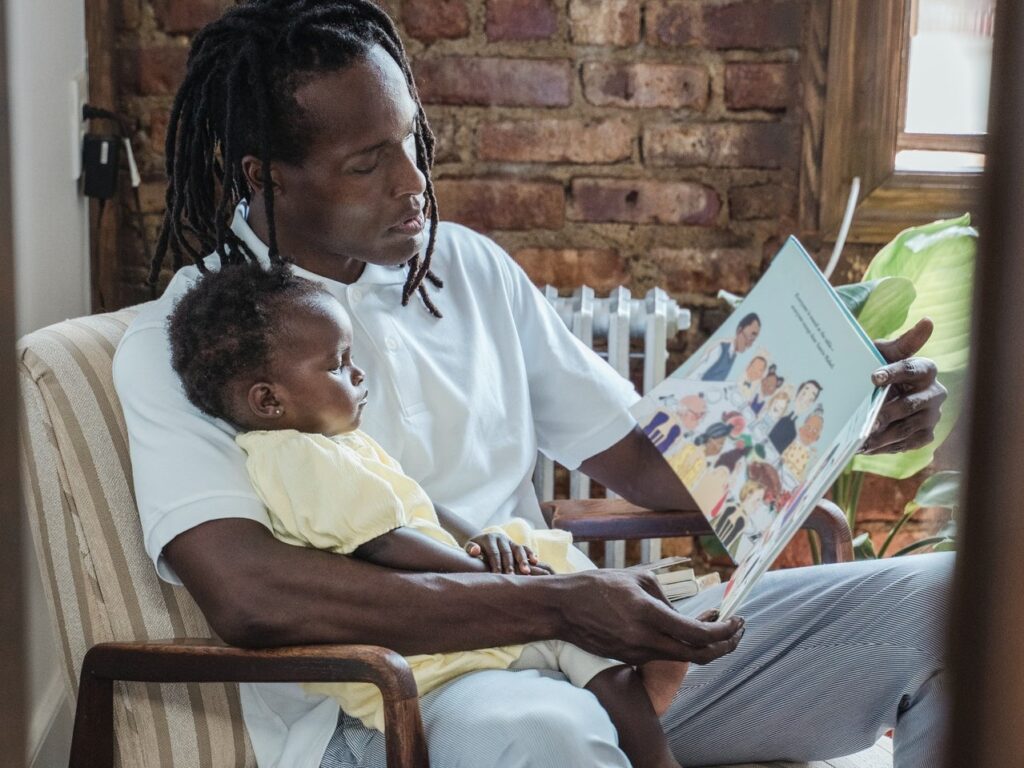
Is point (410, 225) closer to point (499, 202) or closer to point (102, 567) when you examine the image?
point (102, 567)

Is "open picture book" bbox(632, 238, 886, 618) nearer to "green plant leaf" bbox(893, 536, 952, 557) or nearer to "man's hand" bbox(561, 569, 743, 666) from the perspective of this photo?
"man's hand" bbox(561, 569, 743, 666)

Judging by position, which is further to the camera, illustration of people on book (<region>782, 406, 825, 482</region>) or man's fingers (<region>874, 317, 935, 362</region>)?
man's fingers (<region>874, 317, 935, 362</region>)

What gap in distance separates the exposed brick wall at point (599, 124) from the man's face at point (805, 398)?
0.95 m

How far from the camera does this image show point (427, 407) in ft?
4.27

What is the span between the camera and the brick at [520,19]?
1987 mm

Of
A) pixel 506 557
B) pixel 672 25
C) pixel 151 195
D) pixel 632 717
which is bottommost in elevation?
pixel 632 717

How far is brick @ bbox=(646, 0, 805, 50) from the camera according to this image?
2006 mm

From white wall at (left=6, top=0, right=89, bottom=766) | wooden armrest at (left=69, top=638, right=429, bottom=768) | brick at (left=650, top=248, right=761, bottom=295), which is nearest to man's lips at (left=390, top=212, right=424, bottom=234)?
wooden armrest at (left=69, top=638, right=429, bottom=768)

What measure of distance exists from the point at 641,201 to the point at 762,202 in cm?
21

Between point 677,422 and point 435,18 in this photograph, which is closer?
point 677,422

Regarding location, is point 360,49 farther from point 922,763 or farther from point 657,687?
point 922,763

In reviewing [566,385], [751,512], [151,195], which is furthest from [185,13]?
[751,512]

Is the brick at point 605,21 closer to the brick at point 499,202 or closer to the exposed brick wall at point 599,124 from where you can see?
the exposed brick wall at point 599,124

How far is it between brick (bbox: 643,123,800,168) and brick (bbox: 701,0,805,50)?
138mm
